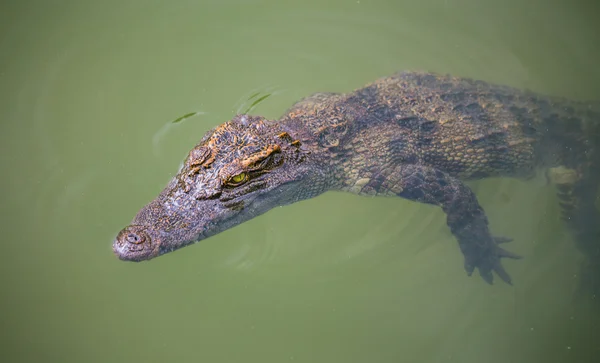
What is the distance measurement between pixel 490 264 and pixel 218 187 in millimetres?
2796

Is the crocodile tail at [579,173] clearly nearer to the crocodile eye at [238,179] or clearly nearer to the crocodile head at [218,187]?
the crocodile head at [218,187]

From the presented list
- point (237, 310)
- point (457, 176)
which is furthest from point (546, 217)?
point (237, 310)

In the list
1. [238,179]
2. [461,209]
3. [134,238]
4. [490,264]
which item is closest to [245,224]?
[238,179]

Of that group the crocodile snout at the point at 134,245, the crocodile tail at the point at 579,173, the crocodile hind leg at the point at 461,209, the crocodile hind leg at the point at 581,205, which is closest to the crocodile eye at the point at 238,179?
the crocodile snout at the point at 134,245

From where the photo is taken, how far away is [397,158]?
4.20 meters

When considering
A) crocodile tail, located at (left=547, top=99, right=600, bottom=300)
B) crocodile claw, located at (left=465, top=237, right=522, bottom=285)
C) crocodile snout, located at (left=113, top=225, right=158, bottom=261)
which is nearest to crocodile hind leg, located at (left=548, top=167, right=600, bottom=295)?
crocodile tail, located at (left=547, top=99, right=600, bottom=300)

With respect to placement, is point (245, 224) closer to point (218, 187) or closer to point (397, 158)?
point (218, 187)

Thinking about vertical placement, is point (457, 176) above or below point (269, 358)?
above

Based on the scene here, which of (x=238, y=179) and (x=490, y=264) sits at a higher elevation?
(x=238, y=179)

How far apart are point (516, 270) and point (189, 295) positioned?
10.9 ft

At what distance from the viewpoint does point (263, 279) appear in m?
4.47

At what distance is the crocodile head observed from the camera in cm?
350

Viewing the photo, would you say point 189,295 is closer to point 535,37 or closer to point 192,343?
point 192,343

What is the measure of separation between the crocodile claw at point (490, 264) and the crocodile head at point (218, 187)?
81.6 inches
